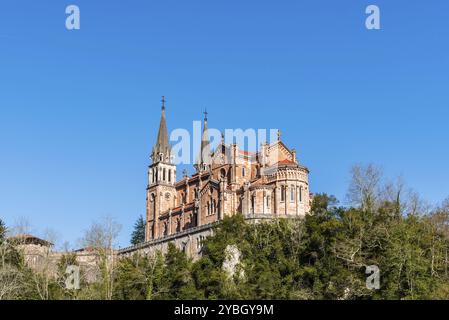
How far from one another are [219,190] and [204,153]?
72.3 feet

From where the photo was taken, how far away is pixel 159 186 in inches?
3760

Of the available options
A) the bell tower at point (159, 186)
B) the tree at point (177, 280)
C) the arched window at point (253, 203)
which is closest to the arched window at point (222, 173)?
the arched window at point (253, 203)

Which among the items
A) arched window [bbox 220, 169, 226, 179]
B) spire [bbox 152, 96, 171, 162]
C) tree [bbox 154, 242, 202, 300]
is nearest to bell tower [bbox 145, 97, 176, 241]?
spire [bbox 152, 96, 171, 162]

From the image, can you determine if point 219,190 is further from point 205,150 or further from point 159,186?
point 205,150

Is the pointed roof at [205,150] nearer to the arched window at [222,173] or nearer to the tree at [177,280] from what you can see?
the arched window at [222,173]

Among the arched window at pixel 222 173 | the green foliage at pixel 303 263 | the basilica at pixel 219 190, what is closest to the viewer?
the green foliage at pixel 303 263

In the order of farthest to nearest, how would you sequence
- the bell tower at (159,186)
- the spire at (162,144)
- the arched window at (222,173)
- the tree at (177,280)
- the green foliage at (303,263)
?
the spire at (162,144), the bell tower at (159,186), the arched window at (222,173), the tree at (177,280), the green foliage at (303,263)

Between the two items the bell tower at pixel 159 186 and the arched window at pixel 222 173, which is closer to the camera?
the arched window at pixel 222 173

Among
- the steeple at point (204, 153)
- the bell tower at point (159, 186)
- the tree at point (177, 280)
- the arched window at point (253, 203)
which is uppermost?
the steeple at point (204, 153)

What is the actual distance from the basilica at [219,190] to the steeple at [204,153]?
23 cm

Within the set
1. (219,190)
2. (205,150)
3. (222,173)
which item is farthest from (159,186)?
(219,190)

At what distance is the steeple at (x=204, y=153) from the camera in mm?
99750
